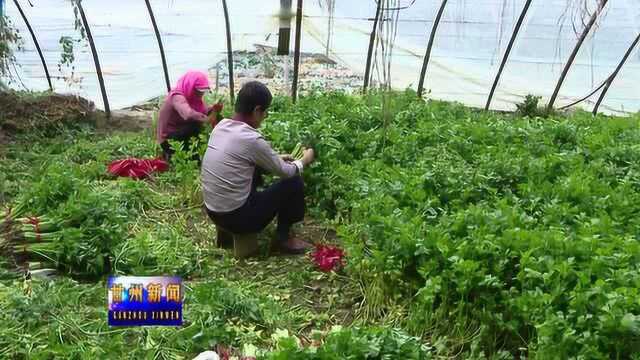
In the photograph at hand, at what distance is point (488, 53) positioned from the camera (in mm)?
9383

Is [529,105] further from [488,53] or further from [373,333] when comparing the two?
[373,333]

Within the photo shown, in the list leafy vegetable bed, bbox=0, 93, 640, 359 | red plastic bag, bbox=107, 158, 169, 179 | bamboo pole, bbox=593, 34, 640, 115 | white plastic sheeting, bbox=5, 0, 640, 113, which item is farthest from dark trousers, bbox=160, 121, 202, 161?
bamboo pole, bbox=593, 34, 640, 115

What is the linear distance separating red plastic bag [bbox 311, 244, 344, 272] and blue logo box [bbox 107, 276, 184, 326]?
1.49m

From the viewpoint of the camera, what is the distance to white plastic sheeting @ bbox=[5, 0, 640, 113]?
29.2 ft

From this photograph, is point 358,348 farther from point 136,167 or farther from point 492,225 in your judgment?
point 136,167

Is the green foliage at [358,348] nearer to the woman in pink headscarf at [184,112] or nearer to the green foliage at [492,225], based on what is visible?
the green foliage at [492,225]

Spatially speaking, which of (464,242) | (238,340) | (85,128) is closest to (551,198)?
(464,242)

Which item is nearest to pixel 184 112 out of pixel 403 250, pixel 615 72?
pixel 403 250

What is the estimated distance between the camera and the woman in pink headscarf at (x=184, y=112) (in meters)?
6.00

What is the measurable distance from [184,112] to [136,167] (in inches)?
25.9

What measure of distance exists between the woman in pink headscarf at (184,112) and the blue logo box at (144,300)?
3.50 metres

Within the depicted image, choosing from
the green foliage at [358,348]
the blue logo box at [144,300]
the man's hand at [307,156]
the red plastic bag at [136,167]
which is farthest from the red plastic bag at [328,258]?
the red plastic bag at [136,167]

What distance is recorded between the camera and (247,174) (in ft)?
13.6

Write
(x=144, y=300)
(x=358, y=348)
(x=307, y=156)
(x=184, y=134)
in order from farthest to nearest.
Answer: (x=184, y=134), (x=307, y=156), (x=144, y=300), (x=358, y=348)
